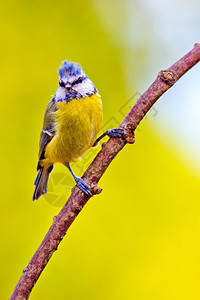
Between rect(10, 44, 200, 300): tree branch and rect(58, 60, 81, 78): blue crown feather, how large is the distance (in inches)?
25.1

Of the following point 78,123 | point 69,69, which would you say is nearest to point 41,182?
point 78,123

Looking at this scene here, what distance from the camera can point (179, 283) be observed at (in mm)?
3041

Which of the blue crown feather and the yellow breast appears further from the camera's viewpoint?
the yellow breast

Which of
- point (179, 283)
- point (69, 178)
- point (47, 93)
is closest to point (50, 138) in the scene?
point (69, 178)

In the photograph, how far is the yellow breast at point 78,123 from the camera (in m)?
2.07

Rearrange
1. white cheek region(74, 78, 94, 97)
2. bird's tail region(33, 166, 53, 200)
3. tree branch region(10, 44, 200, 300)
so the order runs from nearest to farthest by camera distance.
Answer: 1. tree branch region(10, 44, 200, 300)
2. white cheek region(74, 78, 94, 97)
3. bird's tail region(33, 166, 53, 200)

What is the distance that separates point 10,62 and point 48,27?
440 mm

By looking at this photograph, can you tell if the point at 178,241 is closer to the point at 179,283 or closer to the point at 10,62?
the point at 179,283

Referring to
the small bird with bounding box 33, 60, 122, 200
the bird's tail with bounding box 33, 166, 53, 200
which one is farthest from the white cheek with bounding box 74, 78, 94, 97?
Answer: the bird's tail with bounding box 33, 166, 53, 200

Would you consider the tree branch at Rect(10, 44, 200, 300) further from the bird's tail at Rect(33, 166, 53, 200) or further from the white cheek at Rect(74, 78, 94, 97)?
the bird's tail at Rect(33, 166, 53, 200)

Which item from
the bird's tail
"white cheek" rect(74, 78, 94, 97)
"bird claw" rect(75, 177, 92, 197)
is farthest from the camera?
the bird's tail

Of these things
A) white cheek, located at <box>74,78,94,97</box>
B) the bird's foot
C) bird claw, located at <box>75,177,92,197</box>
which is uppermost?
white cheek, located at <box>74,78,94,97</box>

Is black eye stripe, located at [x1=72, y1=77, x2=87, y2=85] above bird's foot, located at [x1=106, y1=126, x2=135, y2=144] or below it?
above

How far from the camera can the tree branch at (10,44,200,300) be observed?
1217mm
